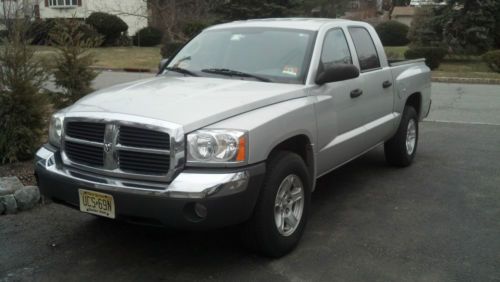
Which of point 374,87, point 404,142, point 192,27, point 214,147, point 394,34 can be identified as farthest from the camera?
point 394,34

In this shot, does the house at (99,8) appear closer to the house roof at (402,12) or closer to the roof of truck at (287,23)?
the house roof at (402,12)

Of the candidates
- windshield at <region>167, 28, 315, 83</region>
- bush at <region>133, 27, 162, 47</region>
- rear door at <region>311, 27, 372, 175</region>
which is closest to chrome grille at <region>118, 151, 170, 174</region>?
windshield at <region>167, 28, 315, 83</region>

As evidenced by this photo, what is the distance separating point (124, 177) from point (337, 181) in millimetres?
3237

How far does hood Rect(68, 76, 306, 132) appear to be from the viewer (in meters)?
3.74

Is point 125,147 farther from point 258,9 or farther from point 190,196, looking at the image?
point 258,9

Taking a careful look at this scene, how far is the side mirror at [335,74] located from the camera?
4.66 m

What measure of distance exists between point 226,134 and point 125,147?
2.32ft

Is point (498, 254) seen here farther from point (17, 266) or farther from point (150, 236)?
point (17, 266)

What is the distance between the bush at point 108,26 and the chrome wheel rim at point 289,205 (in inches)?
1068

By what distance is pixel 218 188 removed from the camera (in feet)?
11.6

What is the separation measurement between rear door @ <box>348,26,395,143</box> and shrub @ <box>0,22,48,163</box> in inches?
143

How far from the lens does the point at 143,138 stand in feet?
12.1

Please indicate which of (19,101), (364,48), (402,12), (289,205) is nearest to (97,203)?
(289,205)

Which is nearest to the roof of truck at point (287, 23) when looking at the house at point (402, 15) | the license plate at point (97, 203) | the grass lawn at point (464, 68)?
the license plate at point (97, 203)
